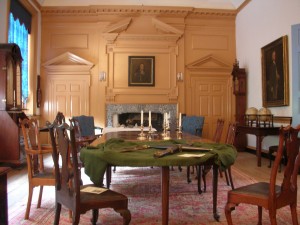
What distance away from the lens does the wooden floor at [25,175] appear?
11.8 ft

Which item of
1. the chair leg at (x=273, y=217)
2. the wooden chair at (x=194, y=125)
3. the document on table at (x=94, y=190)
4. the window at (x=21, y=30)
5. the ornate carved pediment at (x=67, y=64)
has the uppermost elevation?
the window at (x=21, y=30)

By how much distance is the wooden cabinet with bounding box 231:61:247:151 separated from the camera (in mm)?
7730

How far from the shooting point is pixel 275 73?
6.21 m

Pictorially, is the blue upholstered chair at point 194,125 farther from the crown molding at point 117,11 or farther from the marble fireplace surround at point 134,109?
the crown molding at point 117,11

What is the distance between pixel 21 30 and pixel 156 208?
6192 millimetres

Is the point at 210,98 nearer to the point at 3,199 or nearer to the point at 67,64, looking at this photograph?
the point at 67,64

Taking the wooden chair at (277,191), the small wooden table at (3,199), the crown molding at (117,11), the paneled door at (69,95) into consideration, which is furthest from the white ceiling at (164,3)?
the small wooden table at (3,199)

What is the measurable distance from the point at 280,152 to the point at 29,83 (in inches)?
284

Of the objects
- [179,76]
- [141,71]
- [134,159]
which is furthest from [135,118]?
[134,159]

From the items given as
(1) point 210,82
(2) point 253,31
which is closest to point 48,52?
(1) point 210,82

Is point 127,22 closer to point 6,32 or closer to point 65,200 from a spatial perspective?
point 6,32

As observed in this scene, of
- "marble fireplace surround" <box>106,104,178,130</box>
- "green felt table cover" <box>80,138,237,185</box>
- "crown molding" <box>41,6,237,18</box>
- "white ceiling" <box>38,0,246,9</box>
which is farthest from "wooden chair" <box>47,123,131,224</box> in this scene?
"white ceiling" <box>38,0,246,9</box>

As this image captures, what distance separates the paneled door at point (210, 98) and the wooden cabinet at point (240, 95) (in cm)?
51

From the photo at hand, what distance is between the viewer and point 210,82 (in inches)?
331
